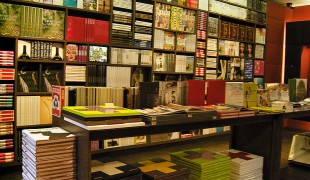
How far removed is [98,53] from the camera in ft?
13.3

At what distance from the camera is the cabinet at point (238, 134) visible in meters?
1.68

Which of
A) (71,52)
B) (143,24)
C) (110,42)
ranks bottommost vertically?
(71,52)

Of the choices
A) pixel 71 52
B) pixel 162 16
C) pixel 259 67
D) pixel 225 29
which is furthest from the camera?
pixel 259 67

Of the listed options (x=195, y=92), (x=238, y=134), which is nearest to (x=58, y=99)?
(x=195, y=92)

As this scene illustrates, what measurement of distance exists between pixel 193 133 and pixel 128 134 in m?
3.42

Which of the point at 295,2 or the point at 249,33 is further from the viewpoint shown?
the point at 295,2

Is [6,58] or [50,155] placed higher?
[6,58]

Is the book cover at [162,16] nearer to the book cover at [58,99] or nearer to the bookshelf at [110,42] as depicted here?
the bookshelf at [110,42]

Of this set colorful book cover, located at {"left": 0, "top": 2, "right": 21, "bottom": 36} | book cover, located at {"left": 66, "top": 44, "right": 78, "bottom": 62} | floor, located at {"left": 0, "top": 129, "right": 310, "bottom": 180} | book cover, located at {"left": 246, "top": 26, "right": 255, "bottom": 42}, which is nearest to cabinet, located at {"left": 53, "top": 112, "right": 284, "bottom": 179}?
floor, located at {"left": 0, "top": 129, "right": 310, "bottom": 180}

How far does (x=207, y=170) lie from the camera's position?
7.72 feet

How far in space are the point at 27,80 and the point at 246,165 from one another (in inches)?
103

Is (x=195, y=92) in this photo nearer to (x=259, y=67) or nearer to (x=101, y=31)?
(x=101, y=31)

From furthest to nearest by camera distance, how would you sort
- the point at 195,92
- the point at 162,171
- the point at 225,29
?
1. the point at 225,29
2. the point at 195,92
3. the point at 162,171

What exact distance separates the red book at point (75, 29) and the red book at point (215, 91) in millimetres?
2006
